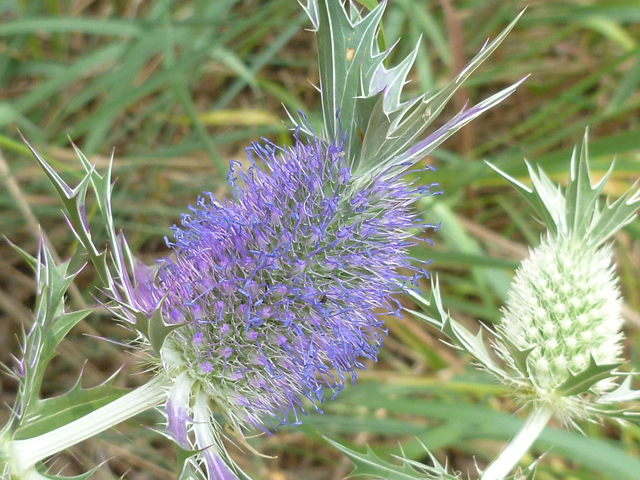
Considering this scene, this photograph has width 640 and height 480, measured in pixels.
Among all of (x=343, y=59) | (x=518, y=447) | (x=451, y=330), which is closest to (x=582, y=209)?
(x=451, y=330)

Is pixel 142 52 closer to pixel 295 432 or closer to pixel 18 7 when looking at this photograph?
pixel 18 7

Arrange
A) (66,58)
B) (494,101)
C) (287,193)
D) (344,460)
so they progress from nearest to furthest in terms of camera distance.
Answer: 1. (494,101)
2. (287,193)
3. (344,460)
4. (66,58)

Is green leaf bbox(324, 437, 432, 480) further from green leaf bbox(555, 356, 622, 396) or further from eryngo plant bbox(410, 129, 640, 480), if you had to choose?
green leaf bbox(555, 356, 622, 396)

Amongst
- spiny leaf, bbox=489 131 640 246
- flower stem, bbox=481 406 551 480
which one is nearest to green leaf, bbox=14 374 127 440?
flower stem, bbox=481 406 551 480

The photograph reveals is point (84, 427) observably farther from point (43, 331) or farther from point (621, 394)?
point (621, 394)

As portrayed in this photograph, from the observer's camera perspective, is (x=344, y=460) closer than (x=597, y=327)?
No

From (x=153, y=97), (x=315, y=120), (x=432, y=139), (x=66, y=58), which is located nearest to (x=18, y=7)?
(x=66, y=58)

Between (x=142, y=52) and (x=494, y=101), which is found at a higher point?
(x=142, y=52)
